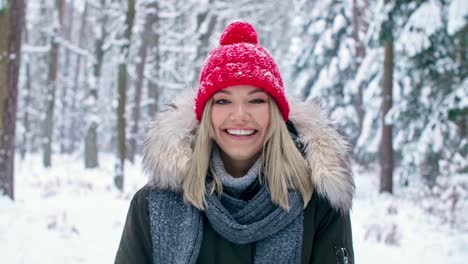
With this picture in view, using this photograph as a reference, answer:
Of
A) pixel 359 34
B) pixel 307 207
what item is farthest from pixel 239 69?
pixel 359 34

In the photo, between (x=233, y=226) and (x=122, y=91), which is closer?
(x=233, y=226)

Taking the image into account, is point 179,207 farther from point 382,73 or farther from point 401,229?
point 382,73

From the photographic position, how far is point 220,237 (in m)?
2.54

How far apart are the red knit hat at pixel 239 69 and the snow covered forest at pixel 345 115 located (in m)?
0.40

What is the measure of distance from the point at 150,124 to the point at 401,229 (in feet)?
24.3

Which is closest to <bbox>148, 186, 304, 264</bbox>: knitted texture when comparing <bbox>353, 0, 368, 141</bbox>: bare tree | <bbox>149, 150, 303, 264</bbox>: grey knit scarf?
<bbox>149, 150, 303, 264</bbox>: grey knit scarf

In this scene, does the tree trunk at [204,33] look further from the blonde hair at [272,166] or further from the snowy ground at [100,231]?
the blonde hair at [272,166]

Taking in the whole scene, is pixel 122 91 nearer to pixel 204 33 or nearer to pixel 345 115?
pixel 204 33

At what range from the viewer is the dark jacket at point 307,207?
251 centimetres

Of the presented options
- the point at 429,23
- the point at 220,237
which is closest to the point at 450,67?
the point at 429,23

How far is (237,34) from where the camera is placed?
112 inches

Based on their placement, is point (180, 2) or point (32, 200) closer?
point (32, 200)

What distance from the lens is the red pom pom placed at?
9.34 feet

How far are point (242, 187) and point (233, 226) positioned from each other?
25cm
